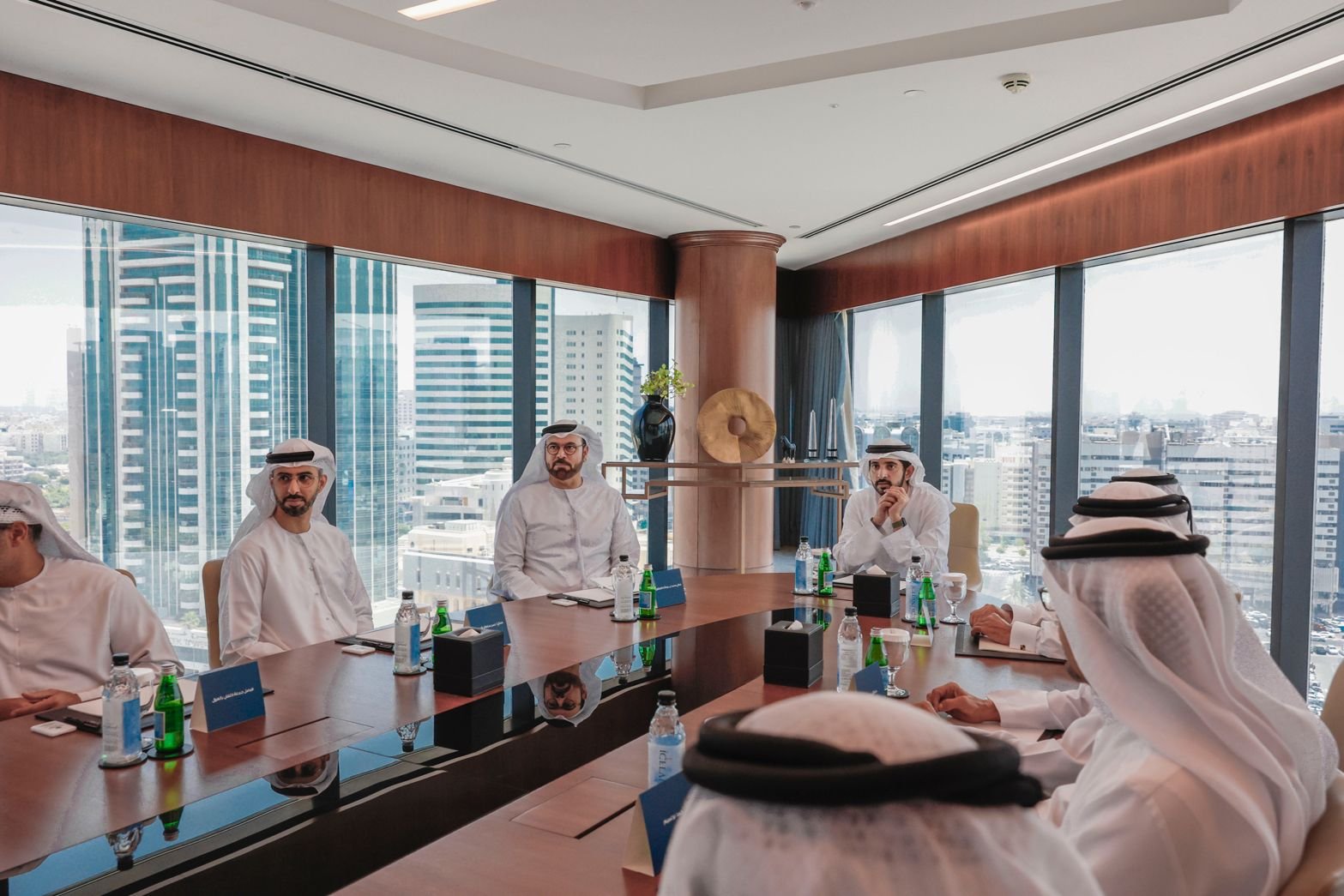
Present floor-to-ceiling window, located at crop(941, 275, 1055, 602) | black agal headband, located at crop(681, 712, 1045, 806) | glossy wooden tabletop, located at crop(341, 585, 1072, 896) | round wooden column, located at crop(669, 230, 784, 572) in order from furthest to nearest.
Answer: round wooden column, located at crop(669, 230, 784, 572) < floor-to-ceiling window, located at crop(941, 275, 1055, 602) < glossy wooden tabletop, located at crop(341, 585, 1072, 896) < black agal headband, located at crop(681, 712, 1045, 806)

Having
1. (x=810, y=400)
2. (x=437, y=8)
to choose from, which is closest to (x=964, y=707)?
(x=437, y=8)

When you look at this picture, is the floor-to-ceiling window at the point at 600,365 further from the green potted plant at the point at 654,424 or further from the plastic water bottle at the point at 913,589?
the plastic water bottle at the point at 913,589

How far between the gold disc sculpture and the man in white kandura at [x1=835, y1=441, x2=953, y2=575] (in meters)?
2.54

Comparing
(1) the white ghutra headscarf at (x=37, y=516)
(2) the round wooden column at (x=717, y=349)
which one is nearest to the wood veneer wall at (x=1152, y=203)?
(2) the round wooden column at (x=717, y=349)

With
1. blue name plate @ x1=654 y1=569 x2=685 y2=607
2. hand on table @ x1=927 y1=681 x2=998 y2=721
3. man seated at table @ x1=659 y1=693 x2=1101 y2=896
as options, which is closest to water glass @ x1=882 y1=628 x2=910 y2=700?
hand on table @ x1=927 y1=681 x2=998 y2=721

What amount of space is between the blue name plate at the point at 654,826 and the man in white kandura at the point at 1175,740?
1.96 feet

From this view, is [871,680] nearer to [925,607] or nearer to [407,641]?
[925,607]

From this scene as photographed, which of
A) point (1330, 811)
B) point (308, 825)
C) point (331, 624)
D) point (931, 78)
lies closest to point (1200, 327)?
point (931, 78)

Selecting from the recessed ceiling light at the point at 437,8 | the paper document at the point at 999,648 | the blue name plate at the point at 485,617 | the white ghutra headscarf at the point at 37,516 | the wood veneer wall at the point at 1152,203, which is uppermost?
the recessed ceiling light at the point at 437,8

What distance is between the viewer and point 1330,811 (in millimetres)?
1458

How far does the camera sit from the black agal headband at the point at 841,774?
1.80 feet

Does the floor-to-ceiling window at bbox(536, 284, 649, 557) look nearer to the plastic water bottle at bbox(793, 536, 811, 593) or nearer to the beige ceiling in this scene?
the beige ceiling

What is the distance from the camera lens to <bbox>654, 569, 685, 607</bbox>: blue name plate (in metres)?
3.69

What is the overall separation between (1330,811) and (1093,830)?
18.2 inches
